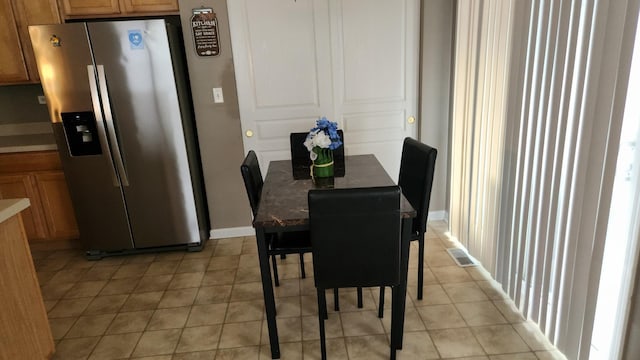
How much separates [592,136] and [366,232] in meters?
0.98

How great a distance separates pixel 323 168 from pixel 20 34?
8.90ft

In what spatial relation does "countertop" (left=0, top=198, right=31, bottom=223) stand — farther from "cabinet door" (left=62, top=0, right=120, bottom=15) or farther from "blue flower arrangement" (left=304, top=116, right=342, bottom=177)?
"cabinet door" (left=62, top=0, right=120, bottom=15)

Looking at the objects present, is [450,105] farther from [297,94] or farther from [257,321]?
[257,321]

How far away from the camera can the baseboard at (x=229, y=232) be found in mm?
3508

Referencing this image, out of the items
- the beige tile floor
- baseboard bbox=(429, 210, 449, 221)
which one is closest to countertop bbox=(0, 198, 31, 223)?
the beige tile floor

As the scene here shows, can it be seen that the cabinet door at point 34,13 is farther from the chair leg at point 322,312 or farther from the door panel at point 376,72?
the chair leg at point 322,312

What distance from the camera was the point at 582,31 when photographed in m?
1.58

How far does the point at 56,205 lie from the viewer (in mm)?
3260

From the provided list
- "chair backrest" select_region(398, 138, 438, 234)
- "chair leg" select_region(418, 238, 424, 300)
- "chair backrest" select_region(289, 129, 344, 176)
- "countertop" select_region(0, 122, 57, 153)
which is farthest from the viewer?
"countertop" select_region(0, 122, 57, 153)

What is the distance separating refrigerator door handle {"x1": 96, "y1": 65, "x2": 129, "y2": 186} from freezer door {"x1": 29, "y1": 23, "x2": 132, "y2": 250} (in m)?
0.04

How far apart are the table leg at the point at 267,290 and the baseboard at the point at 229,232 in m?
1.65

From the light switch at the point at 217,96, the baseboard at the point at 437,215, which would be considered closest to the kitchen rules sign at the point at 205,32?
the light switch at the point at 217,96

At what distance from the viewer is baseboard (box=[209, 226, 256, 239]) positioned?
351 cm

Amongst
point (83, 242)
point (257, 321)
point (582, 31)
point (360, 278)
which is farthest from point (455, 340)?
point (83, 242)
